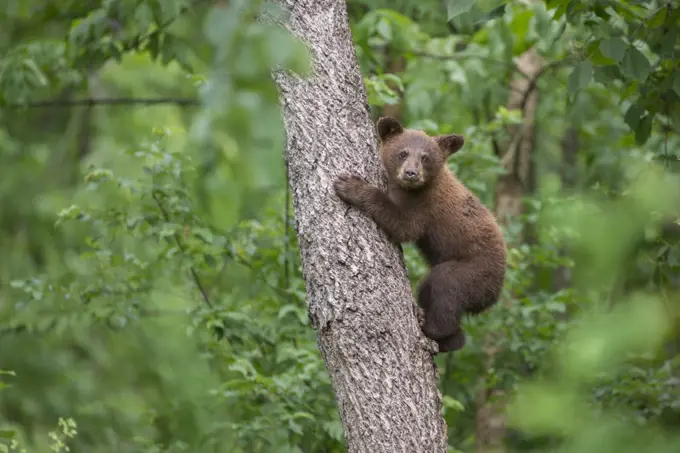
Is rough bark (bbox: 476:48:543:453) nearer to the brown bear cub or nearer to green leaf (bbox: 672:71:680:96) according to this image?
the brown bear cub

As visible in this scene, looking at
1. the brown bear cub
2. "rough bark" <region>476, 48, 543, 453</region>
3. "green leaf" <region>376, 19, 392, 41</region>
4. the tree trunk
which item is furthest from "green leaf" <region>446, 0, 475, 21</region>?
"rough bark" <region>476, 48, 543, 453</region>

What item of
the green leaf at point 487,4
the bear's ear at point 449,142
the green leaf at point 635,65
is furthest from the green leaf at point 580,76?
Result: the bear's ear at point 449,142

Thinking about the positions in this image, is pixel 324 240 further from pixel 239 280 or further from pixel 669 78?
pixel 239 280

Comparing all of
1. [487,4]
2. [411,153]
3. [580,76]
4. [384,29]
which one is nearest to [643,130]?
[580,76]

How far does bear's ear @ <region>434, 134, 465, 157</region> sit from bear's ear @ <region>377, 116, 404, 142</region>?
272 mm

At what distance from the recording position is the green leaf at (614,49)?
4500 mm

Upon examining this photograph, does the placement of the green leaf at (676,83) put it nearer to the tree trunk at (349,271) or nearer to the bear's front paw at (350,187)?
the tree trunk at (349,271)

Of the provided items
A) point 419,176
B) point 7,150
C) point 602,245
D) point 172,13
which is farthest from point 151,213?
point 602,245

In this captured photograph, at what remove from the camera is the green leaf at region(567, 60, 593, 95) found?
4.82 meters

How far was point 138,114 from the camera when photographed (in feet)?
36.5

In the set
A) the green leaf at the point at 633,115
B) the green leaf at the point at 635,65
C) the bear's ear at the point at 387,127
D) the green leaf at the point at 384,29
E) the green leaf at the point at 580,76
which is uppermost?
the green leaf at the point at 635,65

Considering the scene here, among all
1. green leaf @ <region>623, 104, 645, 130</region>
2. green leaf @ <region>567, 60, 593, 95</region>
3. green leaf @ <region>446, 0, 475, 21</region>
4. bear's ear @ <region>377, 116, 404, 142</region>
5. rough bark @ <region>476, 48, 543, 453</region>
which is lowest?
rough bark @ <region>476, 48, 543, 453</region>

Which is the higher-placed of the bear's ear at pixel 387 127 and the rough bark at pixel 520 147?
the bear's ear at pixel 387 127

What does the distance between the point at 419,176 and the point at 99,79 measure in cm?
702
